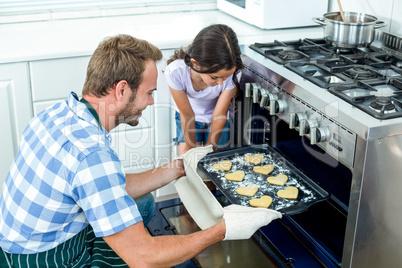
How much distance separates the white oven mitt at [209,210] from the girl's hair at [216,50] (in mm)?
300

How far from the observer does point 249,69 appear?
6.14ft

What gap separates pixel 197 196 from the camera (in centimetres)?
163

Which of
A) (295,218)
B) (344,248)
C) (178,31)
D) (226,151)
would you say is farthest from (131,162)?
(344,248)

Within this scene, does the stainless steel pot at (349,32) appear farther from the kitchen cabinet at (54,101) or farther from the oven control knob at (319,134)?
the kitchen cabinet at (54,101)

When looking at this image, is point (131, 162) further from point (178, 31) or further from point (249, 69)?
point (249, 69)

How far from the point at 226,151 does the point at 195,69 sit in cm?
32

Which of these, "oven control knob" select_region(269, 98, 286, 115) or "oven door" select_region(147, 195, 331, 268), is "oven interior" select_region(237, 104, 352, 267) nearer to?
"oven door" select_region(147, 195, 331, 268)

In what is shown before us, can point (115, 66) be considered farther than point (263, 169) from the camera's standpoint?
No

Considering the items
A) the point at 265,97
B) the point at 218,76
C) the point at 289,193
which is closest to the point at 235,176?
the point at 289,193

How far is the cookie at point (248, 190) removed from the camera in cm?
154

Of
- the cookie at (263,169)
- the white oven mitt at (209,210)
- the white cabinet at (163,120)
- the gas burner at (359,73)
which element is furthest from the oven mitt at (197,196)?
the white cabinet at (163,120)

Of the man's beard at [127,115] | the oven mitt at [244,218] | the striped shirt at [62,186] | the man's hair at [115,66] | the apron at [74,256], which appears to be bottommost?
the apron at [74,256]

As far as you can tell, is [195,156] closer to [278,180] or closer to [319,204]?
[278,180]

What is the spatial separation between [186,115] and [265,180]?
23.4 inches
